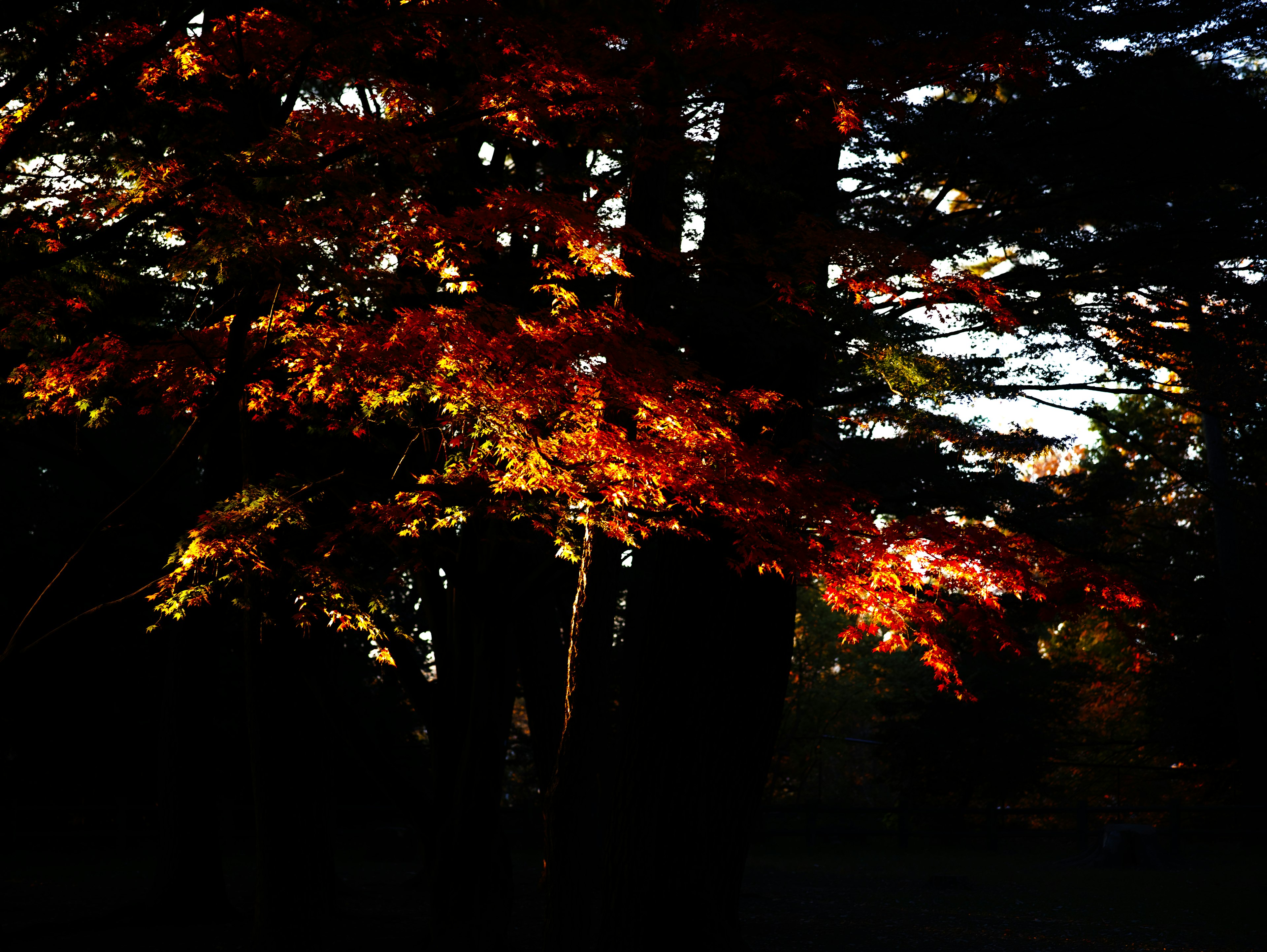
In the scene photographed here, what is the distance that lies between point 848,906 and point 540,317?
1189cm

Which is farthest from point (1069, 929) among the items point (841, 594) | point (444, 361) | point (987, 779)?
point (987, 779)

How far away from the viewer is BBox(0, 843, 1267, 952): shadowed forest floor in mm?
12461

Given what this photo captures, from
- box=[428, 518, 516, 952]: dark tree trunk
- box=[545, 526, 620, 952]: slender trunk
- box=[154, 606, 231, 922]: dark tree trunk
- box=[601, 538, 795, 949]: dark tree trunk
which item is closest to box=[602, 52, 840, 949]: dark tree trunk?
box=[601, 538, 795, 949]: dark tree trunk

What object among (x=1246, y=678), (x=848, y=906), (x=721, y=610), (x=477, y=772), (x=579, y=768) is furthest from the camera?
(x=1246, y=678)

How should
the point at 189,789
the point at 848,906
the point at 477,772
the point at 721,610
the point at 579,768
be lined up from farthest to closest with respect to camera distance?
1. the point at 848,906
2. the point at 189,789
3. the point at 477,772
4. the point at 579,768
5. the point at 721,610

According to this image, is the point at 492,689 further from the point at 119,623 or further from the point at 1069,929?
the point at 119,623

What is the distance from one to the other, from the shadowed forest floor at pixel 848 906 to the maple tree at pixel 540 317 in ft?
10.7

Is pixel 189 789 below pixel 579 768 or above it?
below

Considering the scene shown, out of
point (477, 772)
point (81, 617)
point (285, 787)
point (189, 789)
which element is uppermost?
point (81, 617)

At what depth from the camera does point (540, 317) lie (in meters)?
8.65

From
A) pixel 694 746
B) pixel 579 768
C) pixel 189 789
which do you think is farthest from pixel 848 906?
pixel 694 746

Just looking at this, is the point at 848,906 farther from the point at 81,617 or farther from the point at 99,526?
the point at 99,526

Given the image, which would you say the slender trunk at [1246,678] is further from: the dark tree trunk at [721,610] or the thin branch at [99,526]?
the thin branch at [99,526]

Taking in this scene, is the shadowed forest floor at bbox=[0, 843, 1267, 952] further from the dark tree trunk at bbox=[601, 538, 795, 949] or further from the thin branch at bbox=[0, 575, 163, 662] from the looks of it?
the dark tree trunk at bbox=[601, 538, 795, 949]
